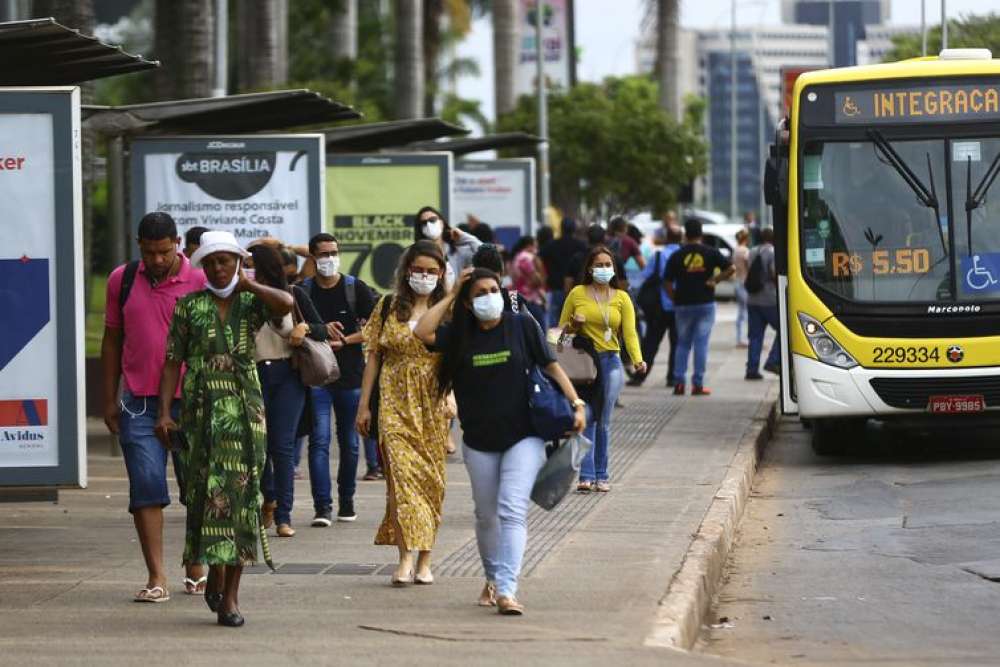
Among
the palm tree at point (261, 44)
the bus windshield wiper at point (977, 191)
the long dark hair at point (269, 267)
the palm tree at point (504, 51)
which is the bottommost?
the long dark hair at point (269, 267)

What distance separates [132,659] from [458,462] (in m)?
8.27

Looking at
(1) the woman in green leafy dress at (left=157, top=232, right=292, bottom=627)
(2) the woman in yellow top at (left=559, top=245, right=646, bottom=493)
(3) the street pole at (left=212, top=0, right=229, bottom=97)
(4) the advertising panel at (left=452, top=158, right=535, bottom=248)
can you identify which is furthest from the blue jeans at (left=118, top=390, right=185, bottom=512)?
(4) the advertising panel at (left=452, top=158, right=535, bottom=248)

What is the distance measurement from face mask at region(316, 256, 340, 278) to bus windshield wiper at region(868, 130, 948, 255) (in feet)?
19.3

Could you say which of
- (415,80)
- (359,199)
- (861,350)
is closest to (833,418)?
(861,350)

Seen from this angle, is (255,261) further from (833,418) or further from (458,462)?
(833,418)

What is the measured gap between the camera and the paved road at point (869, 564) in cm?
880

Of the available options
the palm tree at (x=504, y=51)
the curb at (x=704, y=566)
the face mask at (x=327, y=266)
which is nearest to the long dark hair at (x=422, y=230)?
the face mask at (x=327, y=266)

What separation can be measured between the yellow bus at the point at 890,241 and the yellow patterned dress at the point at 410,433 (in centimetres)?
683

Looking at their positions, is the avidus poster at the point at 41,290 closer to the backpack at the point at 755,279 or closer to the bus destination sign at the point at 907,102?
the bus destination sign at the point at 907,102

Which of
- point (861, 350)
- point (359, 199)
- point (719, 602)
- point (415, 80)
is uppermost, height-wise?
point (415, 80)

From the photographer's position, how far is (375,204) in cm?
2002

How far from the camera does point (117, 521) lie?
12.4m

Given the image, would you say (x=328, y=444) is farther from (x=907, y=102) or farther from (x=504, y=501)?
(x=907, y=102)

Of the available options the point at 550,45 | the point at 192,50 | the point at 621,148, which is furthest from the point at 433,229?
the point at 550,45
